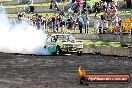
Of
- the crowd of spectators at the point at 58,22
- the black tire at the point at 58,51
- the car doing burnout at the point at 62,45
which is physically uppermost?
the crowd of spectators at the point at 58,22

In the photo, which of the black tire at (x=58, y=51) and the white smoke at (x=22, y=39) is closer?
the black tire at (x=58, y=51)

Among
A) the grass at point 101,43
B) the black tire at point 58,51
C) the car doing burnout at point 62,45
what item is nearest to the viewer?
the grass at point 101,43

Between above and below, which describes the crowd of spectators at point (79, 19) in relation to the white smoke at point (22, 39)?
above

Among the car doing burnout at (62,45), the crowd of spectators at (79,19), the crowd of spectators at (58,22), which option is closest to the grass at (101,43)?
the crowd of spectators at (79,19)

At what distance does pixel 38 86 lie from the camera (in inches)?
630

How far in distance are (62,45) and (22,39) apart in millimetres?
5245

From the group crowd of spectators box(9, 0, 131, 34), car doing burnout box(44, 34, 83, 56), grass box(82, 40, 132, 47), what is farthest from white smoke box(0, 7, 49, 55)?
grass box(82, 40, 132, 47)

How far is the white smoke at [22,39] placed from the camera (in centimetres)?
3641

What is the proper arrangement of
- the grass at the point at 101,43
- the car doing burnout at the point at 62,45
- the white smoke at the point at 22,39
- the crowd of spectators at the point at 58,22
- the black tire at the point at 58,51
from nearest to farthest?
1. the grass at the point at 101,43
2. the car doing burnout at the point at 62,45
3. the black tire at the point at 58,51
4. the white smoke at the point at 22,39
5. the crowd of spectators at the point at 58,22

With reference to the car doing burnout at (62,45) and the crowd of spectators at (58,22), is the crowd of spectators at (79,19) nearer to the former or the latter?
the crowd of spectators at (58,22)

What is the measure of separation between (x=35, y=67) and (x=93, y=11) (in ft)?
66.4

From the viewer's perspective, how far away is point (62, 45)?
34812 millimetres

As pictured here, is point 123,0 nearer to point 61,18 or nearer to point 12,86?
point 61,18

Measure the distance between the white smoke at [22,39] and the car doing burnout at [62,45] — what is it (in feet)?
2.06
